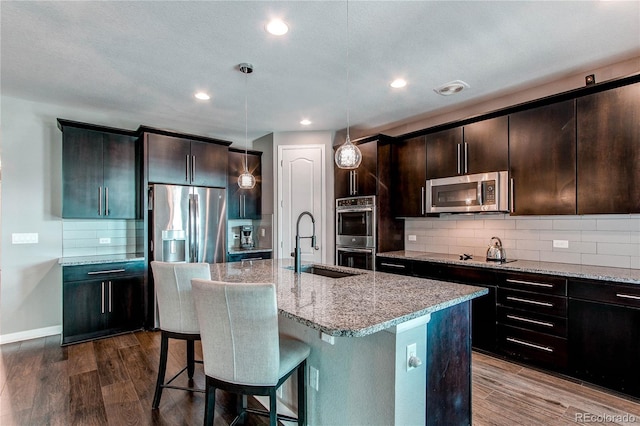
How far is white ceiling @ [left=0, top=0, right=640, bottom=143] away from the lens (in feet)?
6.78

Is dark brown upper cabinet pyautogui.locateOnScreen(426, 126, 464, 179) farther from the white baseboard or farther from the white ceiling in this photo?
the white baseboard

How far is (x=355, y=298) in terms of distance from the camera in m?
1.72

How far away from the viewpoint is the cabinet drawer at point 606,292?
2330mm

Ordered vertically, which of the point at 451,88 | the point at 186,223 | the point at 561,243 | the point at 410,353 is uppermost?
the point at 451,88

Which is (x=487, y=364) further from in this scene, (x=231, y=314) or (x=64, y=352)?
(x=64, y=352)

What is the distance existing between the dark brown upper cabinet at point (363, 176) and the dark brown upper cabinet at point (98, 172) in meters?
2.61

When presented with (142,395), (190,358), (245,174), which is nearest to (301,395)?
(190,358)

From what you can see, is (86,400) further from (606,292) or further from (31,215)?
(606,292)

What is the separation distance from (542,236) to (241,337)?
10.2ft

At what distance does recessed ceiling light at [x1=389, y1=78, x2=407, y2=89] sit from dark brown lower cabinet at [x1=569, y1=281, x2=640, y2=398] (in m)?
2.24

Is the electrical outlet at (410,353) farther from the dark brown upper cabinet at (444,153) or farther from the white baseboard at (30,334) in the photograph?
the white baseboard at (30,334)

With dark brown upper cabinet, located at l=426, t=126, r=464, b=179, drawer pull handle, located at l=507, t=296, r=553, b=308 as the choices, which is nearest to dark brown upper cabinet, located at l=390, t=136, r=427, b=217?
dark brown upper cabinet, located at l=426, t=126, r=464, b=179

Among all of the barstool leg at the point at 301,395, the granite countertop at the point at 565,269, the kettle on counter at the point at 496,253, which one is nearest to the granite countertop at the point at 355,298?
the barstool leg at the point at 301,395

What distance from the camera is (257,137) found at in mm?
5336
